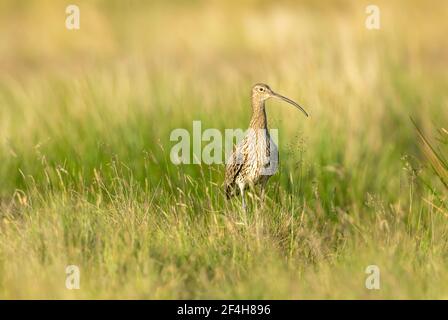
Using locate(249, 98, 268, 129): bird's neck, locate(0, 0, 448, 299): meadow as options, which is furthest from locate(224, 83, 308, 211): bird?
locate(0, 0, 448, 299): meadow

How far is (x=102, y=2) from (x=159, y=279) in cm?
1316

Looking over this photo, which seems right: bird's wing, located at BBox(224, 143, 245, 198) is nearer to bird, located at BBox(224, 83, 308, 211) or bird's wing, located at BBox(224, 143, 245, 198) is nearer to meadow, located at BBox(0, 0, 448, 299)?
bird, located at BBox(224, 83, 308, 211)

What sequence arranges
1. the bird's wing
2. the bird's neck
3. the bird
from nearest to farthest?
1. the bird
2. the bird's wing
3. the bird's neck

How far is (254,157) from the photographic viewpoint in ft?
25.3

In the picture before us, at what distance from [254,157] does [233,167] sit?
9.9 inches

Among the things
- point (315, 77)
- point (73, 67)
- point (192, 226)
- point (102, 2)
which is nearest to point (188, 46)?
point (73, 67)

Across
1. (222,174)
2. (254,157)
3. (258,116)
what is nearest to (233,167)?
(254,157)

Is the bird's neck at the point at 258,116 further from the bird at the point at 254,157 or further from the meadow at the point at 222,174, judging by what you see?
the meadow at the point at 222,174

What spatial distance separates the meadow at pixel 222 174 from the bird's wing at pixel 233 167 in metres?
0.12

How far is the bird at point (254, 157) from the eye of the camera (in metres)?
7.71

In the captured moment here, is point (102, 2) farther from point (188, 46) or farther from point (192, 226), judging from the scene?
point (192, 226)

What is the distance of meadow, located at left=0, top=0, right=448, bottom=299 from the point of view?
577 centimetres

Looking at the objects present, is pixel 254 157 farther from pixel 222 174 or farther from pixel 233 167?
pixel 222 174

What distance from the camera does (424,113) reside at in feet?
32.3
